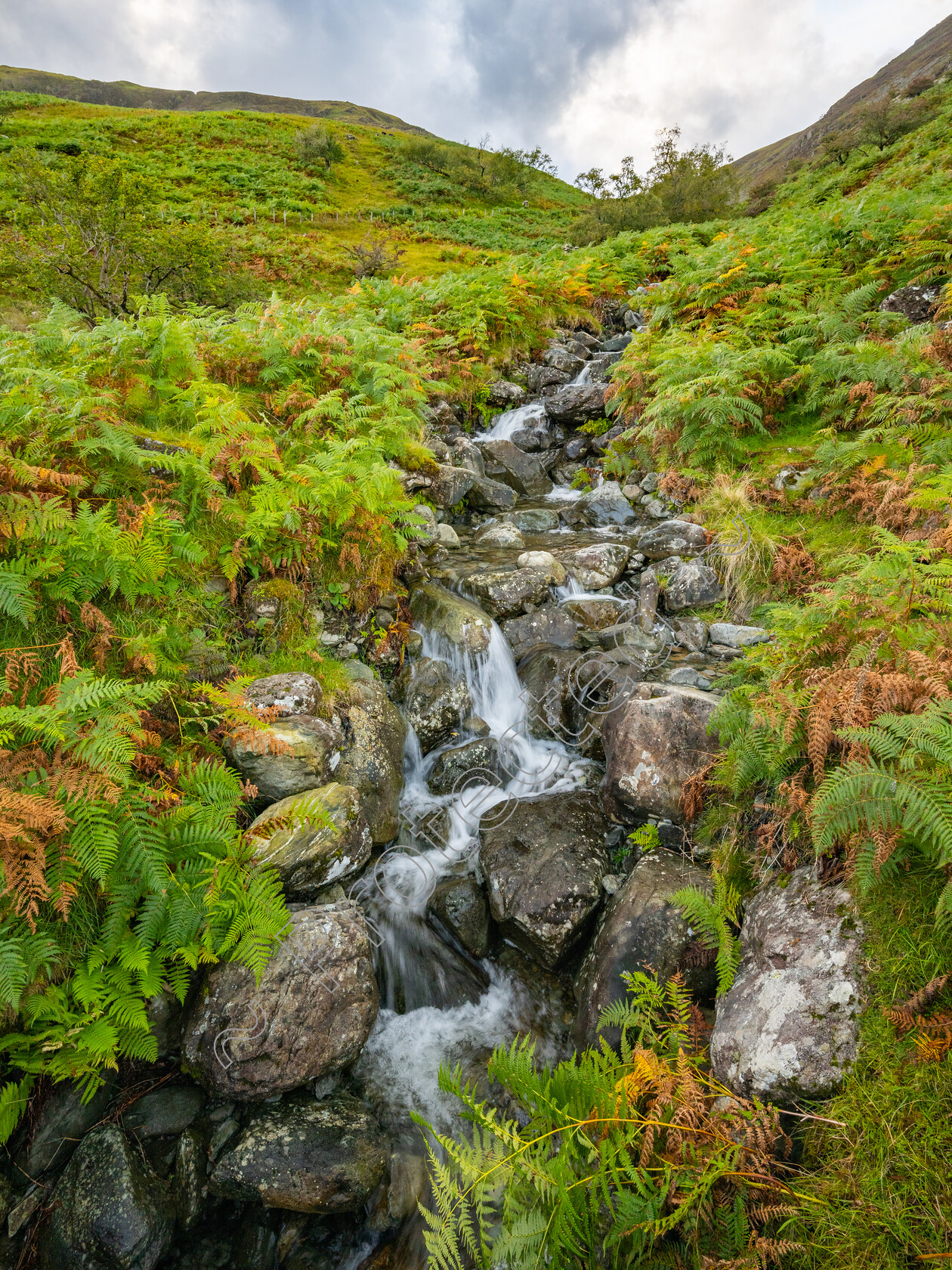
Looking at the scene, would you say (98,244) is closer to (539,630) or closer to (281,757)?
(539,630)

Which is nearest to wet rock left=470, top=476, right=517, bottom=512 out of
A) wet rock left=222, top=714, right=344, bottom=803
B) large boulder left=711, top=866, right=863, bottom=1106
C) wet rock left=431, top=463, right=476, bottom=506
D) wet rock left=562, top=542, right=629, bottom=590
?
wet rock left=431, top=463, right=476, bottom=506

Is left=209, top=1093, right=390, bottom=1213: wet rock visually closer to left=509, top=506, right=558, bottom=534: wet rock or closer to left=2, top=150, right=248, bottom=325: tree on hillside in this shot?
left=509, top=506, right=558, bottom=534: wet rock

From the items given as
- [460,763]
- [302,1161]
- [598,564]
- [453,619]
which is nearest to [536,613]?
[453,619]

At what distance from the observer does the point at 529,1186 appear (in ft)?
7.45

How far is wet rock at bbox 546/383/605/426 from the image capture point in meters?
11.3

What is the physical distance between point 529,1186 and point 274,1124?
188 cm

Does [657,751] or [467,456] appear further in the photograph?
[467,456]

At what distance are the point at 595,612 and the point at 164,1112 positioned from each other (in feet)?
19.5

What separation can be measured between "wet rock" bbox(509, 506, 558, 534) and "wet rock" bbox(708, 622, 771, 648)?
11.9 ft

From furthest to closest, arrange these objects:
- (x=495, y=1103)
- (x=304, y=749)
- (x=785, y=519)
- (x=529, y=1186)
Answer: (x=785, y=519) → (x=304, y=749) → (x=495, y=1103) → (x=529, y=1186)

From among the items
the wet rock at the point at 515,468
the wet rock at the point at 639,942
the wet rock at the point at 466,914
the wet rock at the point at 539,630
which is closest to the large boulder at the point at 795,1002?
the wet rock at the point at 639,942

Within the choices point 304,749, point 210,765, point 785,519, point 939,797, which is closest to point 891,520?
point 785,519

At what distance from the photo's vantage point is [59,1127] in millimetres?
3090

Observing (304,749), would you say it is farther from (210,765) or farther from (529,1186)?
(529,1186)
